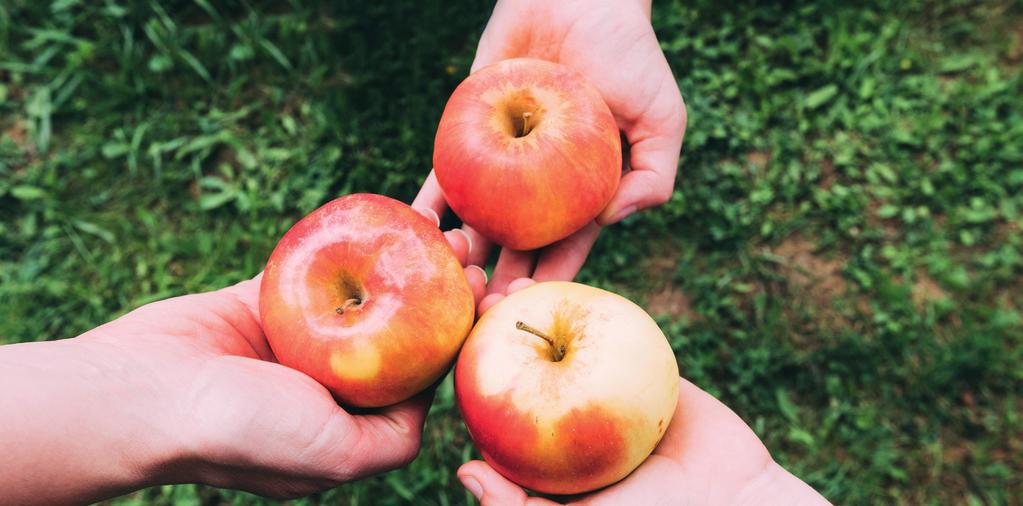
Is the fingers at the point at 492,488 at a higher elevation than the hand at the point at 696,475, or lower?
higher

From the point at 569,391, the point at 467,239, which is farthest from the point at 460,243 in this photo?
the point at 569,391

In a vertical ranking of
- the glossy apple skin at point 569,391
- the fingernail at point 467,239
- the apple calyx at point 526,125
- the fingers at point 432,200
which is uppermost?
the apple calyx at point 526,125

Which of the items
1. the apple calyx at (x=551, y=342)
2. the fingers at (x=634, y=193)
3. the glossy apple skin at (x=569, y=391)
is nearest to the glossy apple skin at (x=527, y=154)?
the fingers at (x=634, y=193)

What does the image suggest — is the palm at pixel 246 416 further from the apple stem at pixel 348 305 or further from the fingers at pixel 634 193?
the fingers at pixel 634 193

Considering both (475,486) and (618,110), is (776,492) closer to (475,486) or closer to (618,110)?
(475,486)

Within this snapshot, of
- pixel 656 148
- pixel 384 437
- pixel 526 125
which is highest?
pixel 526 125

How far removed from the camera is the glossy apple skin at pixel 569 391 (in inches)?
66.7

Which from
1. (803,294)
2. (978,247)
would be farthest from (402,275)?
(978,247)

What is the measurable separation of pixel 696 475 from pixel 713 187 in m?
1.91

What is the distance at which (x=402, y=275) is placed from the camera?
6.03 ft

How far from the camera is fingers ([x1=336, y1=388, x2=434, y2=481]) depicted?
1.78 meters

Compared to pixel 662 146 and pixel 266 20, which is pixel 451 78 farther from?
pixel 662 146

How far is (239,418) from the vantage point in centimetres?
164

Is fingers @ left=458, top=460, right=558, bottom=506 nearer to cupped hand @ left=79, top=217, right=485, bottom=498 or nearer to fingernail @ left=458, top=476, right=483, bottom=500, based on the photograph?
fingernail @ left=458, top=476, right=483, bottom=500
